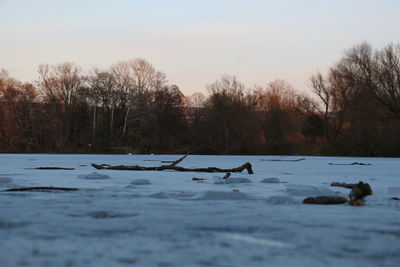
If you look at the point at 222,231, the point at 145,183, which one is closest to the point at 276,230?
the point at 222,231

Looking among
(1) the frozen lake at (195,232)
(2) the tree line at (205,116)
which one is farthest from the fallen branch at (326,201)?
A: (2) the tree line at (205,116)

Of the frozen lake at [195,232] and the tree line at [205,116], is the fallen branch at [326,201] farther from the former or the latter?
the tree line at [205,116]

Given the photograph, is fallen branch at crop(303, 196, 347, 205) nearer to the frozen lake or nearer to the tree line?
the frozen lake

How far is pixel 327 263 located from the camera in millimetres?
1718

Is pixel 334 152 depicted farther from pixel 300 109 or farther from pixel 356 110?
pixel 300 109

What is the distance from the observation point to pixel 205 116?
1703 inches

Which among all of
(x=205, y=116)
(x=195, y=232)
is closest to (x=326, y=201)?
(x=195, y=232)

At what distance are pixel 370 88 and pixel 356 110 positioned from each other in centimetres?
169

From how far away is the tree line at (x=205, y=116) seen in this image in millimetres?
30578

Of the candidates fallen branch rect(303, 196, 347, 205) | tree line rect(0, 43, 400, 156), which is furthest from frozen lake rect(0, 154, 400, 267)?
tree line rect(0, 43, 400, 156)

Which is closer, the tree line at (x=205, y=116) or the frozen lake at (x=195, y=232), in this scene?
the frozen lake at (x=195, y=232)

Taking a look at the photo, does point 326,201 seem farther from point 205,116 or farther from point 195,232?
point 205,116

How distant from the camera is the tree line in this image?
30578 mm

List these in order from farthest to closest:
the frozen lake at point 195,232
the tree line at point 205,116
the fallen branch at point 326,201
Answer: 1. the tree line at point 205,116
2. the fallen branch at point 326,201
3. the frozen lake at point 195,232
